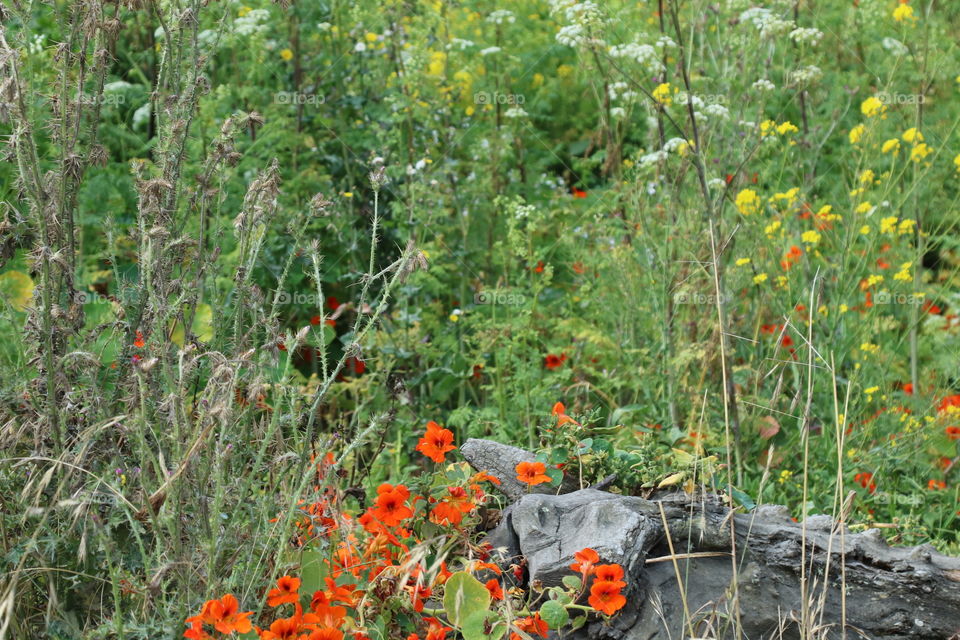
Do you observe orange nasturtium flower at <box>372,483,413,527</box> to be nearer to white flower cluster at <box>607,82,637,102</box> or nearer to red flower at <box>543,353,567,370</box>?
red flower at <box>543,353,567,370</box>

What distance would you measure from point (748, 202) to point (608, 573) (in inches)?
87.4

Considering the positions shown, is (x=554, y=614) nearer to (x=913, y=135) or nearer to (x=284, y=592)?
(x=284, y=592)

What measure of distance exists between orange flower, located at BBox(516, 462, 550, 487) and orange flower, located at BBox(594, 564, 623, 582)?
36 centimetres

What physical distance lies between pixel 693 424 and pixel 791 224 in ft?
4.82

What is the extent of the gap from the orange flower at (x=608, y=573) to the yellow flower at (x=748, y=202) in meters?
2.06

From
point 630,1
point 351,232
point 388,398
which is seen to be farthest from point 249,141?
point 630,1

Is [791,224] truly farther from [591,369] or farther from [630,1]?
[630,1]

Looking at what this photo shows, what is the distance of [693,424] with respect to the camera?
3.85 m

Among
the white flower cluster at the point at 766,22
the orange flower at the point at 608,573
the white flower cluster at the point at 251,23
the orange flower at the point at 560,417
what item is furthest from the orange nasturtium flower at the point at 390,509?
the white flower cluster at the point at 251,23

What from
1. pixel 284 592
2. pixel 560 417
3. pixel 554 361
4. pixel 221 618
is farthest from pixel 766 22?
pixel 221 618

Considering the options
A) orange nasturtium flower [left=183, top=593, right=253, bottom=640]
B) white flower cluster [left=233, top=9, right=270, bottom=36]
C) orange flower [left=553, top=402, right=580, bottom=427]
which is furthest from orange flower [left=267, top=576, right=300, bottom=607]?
white flower cluster [left=233, top=9, right=270, bottom=36]

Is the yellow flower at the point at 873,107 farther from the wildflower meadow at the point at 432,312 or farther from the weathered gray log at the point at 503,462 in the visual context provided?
the weathered gray log at the point at 503,462

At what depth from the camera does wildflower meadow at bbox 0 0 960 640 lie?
2164 mm

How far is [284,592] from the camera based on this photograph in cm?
213
